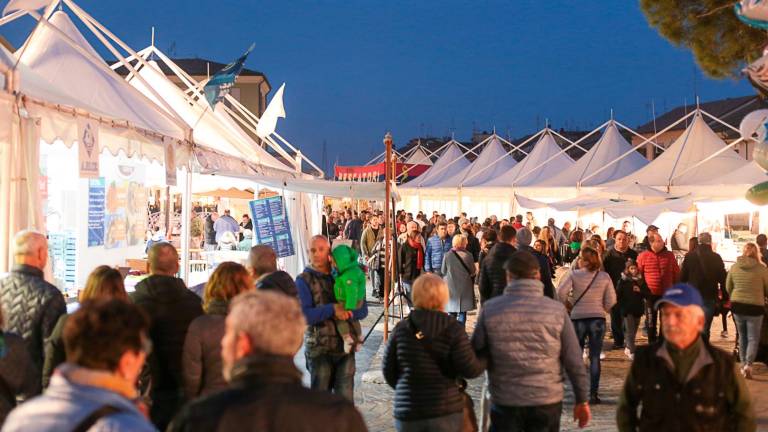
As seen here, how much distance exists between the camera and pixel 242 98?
245 feet

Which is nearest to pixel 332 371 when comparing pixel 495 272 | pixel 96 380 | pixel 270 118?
pixel 495 272

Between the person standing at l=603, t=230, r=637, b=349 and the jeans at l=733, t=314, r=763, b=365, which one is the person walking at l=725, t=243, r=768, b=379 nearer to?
the jeans at l=733, t=314, r=763, b=365

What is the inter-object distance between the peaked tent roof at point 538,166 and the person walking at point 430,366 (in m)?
29.8

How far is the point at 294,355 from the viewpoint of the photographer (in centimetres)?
271

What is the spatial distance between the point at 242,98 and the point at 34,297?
71.4 m

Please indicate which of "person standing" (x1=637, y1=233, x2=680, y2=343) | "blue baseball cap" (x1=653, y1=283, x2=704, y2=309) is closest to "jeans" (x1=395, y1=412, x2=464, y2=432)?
"blue baseball cap" (x1=653, y1=283, x2=704, y2=309)

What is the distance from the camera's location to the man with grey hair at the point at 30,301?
482cm

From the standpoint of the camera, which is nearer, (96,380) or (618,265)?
(96,380)

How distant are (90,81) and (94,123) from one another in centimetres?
172

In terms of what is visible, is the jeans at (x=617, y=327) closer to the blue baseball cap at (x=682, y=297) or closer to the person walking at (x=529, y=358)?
the person walking at (x=529, y=358)

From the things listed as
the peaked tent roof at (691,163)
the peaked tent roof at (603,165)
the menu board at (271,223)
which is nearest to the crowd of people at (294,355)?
the menu board at (271,223)

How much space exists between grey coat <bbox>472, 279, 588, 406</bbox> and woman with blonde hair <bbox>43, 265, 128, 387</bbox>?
6.80ft

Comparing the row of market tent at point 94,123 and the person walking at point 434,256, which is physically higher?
the row of market tent at point 94,123

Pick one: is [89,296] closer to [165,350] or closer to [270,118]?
[165,350]
